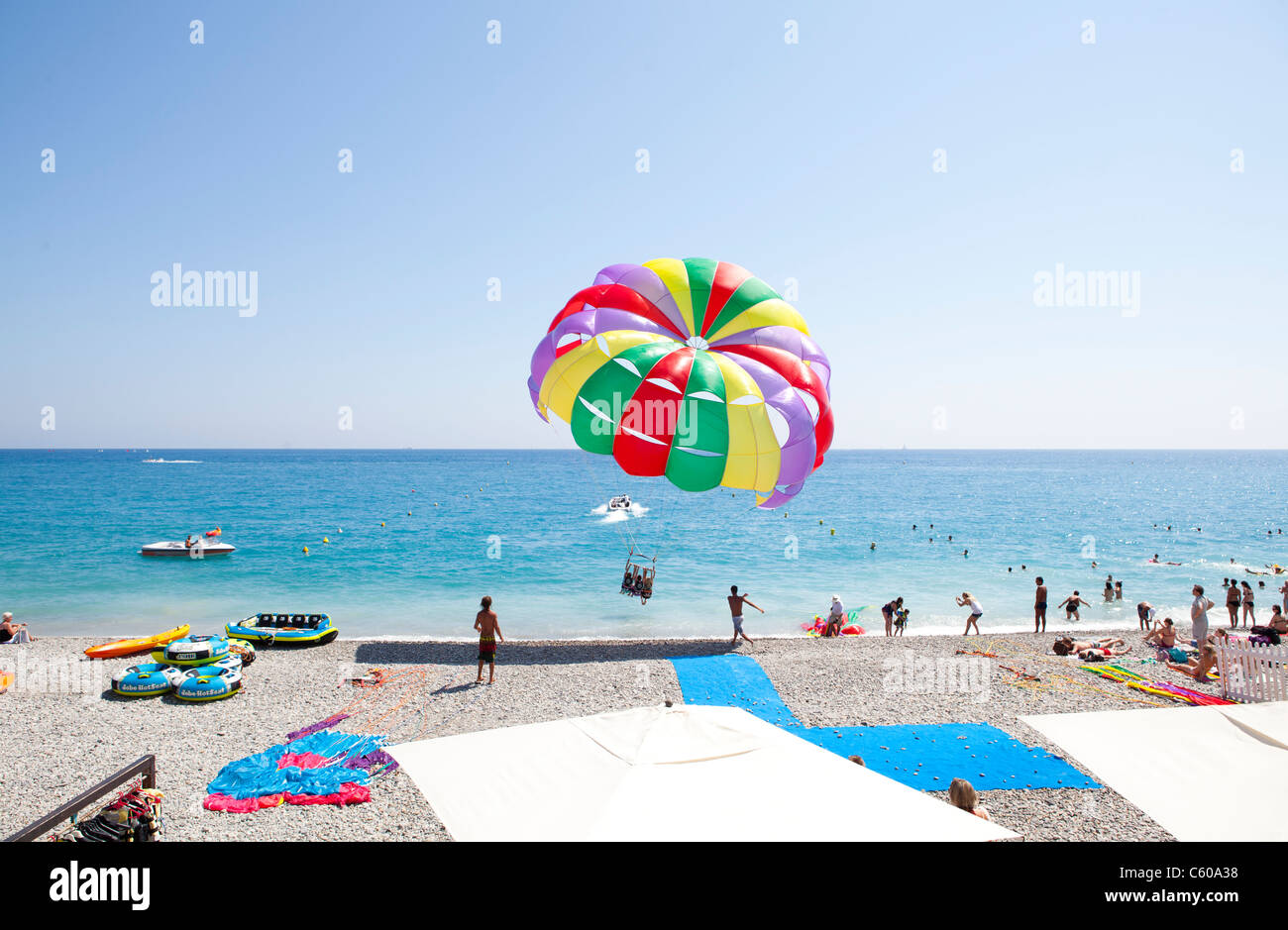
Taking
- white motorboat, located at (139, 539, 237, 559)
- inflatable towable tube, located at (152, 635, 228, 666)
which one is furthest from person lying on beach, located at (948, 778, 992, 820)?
white motorboat, located at (139, 539, 237, 559)

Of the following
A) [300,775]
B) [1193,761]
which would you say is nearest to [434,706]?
[300,775]

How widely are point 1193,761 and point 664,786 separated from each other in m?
4.10

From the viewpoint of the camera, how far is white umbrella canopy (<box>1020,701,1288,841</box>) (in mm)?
4375

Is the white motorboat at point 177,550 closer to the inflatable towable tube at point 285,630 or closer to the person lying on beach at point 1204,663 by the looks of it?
the inflatable towable tube at point 285,630

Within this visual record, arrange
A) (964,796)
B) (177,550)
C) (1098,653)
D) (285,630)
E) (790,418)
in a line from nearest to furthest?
(964,796)
(790,418)
(1098,653)
(285,630)
(177,550)

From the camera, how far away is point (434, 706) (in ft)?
37.3

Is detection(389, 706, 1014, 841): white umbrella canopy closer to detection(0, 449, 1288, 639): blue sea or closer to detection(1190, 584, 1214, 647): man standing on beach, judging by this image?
detection(1190, 584, 1214, 647): man standing on beach

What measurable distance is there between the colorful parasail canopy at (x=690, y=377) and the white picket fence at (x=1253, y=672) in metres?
7.75

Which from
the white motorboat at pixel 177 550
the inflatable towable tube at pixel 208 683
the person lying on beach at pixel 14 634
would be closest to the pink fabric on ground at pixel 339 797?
the inflatable towable tube at pixel 208 683

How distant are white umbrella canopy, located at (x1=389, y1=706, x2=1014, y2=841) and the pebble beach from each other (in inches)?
119

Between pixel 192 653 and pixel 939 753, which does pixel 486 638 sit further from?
pixel 939 753

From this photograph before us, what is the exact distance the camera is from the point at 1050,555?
35469 mm
